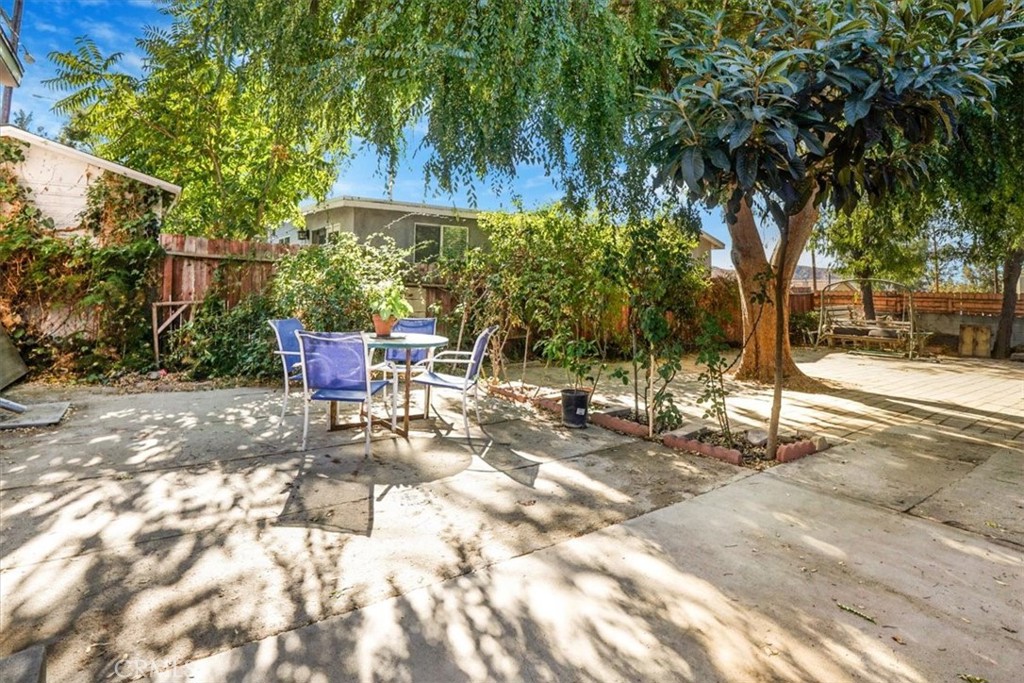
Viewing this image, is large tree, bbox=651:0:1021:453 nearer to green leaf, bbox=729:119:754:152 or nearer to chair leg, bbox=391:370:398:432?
green leaf, bbox=729:119:754:152

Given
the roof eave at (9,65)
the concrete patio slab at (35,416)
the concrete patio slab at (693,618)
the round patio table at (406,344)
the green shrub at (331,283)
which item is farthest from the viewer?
the green shrub at (331,283)

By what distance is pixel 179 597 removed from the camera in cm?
203

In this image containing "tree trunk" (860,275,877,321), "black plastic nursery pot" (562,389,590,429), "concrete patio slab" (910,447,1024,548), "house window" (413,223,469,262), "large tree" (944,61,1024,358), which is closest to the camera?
"concrete patio slab" (910,447,1024,548)

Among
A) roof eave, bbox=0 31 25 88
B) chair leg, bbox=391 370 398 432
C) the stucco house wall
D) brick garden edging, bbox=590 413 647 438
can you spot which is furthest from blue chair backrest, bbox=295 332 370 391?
the stucco house wall

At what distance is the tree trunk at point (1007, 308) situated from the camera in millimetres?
11680

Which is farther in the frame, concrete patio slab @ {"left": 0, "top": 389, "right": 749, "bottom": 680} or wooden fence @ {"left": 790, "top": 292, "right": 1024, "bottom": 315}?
wooden fence @ {"left": 790, "top": 292, "right": 1024, "bottom": 315}

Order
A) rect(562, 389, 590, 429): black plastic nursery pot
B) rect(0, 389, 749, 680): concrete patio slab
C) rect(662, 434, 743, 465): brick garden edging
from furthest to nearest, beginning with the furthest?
1. rect(562, 389, 590, 429): black plastic nursery pot
2. rect(662, 434, 743, 465): brick garden edging
3. rect(0, 389, 749, 680): concrete patio slab

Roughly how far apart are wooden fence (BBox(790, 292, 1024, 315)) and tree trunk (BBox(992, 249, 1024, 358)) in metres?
0.84

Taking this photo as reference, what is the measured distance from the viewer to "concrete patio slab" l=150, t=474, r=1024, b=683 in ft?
5.56

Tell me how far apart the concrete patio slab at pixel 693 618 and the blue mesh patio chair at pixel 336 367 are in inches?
74.6

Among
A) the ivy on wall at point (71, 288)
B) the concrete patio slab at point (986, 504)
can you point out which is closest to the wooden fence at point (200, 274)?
the ivy on wall at point (71, 288)

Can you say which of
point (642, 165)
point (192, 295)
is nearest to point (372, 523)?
point (642, 165)

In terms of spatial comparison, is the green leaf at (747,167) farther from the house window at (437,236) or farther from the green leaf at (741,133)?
the house window at (437,236)

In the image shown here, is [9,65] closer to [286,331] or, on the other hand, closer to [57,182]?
[57,182]
